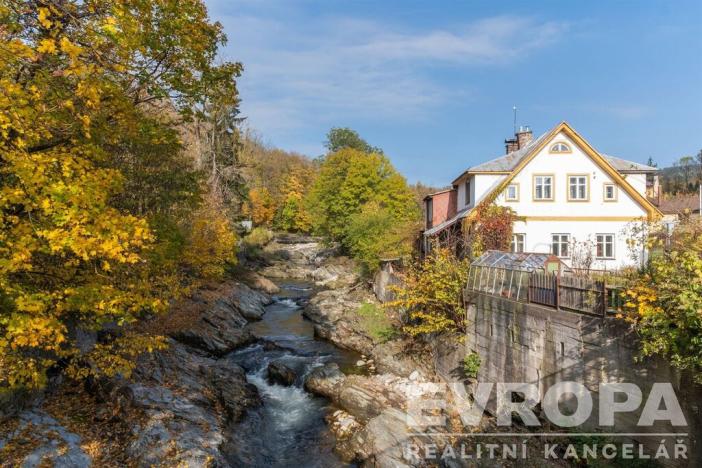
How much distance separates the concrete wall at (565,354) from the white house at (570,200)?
10.0 m

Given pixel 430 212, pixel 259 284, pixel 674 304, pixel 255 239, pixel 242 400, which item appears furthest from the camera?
pixel 255 239

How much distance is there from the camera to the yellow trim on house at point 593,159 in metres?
23.6

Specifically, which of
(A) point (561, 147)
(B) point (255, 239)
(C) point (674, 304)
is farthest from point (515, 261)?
(B) point (255, 239)

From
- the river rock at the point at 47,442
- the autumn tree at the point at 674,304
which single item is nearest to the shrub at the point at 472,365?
the autumn tree at the point at 674,304

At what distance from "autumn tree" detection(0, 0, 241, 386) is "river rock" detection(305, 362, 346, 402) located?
29.2 feet

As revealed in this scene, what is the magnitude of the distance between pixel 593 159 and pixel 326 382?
2067 cm

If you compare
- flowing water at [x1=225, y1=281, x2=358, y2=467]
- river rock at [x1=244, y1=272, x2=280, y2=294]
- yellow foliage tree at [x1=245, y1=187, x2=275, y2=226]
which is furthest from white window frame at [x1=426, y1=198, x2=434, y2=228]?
yellow foliage tree at [x1=245, y1=187, x2=275, y2=226]

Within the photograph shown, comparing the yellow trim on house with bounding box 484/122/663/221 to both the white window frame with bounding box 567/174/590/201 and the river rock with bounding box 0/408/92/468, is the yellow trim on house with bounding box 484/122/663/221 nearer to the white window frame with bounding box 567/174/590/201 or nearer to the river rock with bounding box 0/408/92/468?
the white window frame with bounding box 567/174/590/201

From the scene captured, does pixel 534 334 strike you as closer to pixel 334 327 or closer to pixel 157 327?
pixel 334 327

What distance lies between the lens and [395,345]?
20688 millimetres

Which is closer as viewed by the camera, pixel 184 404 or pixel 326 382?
pixel 184 404

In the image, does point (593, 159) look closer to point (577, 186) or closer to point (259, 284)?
point (577, 186)

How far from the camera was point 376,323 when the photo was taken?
2370cm

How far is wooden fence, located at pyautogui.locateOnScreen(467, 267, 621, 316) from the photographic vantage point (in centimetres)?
1129
